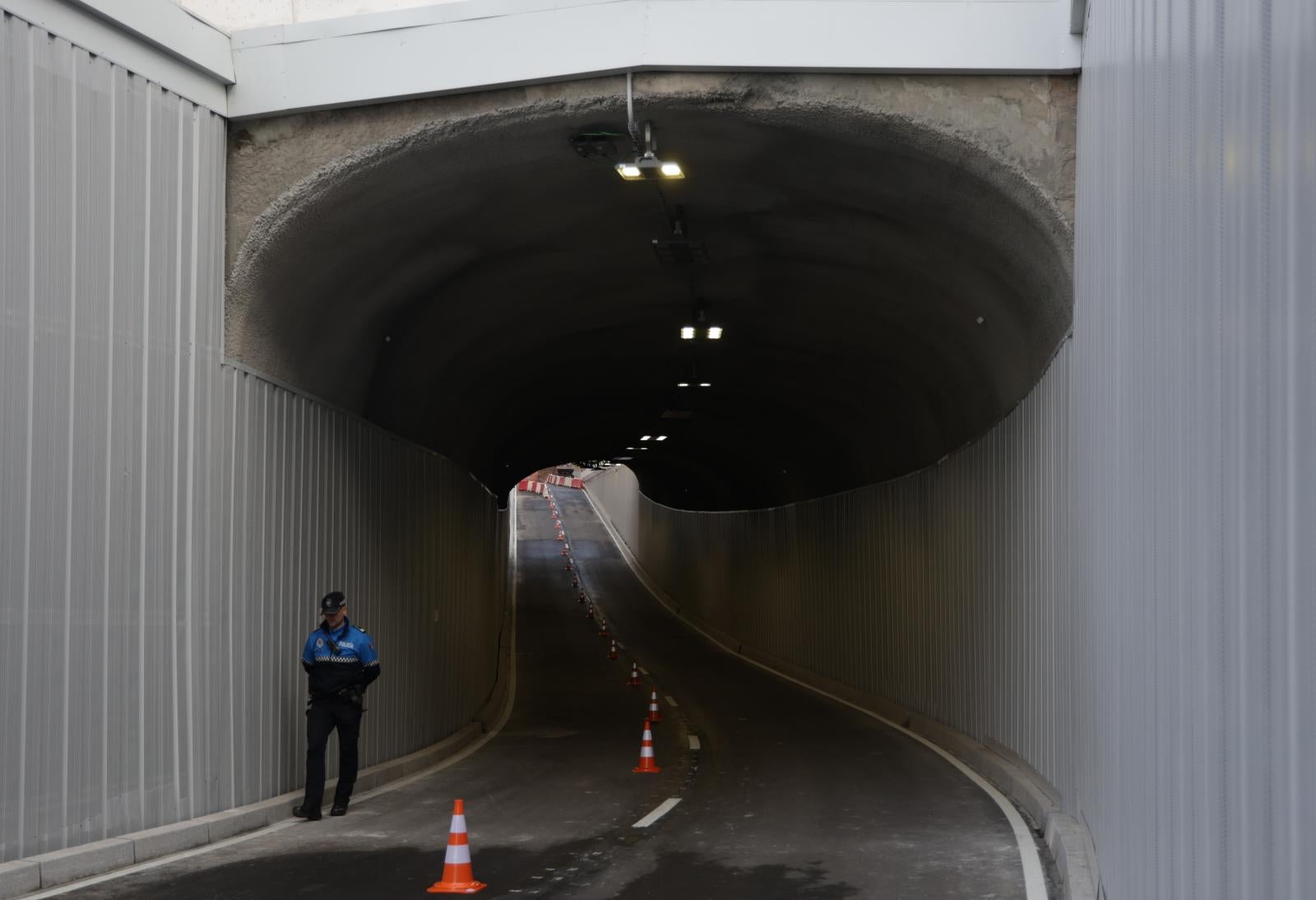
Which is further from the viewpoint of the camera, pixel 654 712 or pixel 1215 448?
pixel 654 712

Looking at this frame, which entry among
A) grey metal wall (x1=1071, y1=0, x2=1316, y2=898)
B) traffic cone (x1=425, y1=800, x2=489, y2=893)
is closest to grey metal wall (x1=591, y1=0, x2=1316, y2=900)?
grey metal wall (x1=1071, y1=0, x2=1316, y2=898)

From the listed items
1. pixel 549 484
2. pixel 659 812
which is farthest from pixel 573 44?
pixel 549 484

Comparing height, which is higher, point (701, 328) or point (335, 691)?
point (701, 328)

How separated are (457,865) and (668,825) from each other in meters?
3.47

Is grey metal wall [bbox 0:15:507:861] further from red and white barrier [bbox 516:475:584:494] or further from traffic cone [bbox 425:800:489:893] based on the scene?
red and white barrier [bbox 516:475:584:494]

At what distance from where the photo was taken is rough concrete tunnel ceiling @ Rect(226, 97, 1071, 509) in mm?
12148

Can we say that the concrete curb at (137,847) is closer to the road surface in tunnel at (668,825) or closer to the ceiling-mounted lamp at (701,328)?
the road surface in tunnel at (668,825)

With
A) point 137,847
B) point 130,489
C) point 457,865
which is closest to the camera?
point 457,865

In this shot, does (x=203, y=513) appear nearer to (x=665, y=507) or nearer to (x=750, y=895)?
(x=750, y=895)

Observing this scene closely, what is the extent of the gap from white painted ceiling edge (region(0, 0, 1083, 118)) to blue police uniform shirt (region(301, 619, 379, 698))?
4.50 m

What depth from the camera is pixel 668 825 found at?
39.0 ft

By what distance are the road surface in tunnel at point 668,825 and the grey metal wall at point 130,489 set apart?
86cm

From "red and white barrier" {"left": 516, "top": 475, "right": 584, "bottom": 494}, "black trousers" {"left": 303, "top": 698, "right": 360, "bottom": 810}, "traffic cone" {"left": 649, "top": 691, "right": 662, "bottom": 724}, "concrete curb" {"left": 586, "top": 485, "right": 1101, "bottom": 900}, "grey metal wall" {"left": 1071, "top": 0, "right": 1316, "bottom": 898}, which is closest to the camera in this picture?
"grey metal wall" {"left": 1071, "top": 0, "right": 1316, "bottom": 898}

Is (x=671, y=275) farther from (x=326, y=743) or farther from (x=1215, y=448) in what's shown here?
(x=1215, y=448)
